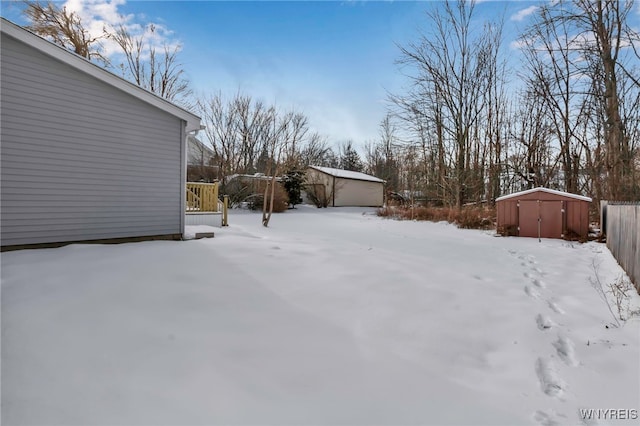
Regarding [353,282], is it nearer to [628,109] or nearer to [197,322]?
[197,322]

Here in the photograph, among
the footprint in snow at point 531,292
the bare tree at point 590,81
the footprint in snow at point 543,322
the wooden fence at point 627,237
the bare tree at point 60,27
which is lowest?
the footprint in snow at point 543,322

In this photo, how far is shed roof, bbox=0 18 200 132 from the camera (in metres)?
4.88

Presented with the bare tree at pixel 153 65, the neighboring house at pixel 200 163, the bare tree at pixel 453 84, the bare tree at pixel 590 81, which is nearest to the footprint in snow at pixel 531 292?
the bare tree at pixel 590 81

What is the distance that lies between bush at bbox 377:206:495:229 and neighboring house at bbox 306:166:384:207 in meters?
7.46

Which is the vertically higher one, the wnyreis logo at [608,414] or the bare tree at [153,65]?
the bare tree at [153,65]

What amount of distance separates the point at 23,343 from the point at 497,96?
19.6 m

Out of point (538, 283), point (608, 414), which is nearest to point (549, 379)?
point (608, 414)

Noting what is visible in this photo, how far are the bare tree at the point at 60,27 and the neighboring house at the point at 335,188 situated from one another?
535 inches

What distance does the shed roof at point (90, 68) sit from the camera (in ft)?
16.0

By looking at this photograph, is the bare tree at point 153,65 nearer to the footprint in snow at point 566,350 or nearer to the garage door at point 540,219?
the garage door at point 540,219

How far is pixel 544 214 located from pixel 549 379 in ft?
25.9

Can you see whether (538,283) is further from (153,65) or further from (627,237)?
(153,65)

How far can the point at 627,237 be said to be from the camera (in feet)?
15.4

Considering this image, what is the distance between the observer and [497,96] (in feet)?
54.3
